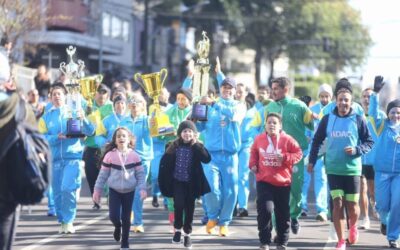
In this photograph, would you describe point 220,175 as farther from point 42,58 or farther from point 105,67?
point 105,67

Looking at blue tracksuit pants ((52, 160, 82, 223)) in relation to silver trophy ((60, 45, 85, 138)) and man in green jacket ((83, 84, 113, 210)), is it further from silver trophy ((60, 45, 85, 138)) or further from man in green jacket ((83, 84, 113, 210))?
man in green jacket ((83, 84, 113, 210))

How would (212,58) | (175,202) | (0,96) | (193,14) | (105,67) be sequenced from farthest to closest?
(193,14), (212,58), (105,67), (175,202), (0,96)

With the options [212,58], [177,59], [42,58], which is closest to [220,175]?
[42,58]

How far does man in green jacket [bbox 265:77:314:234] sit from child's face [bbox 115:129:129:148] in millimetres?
1935

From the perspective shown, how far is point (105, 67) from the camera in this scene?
54.2 metres

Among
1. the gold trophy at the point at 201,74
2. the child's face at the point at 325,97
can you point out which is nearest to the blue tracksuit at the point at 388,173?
the gold trophy at the point at 201,74

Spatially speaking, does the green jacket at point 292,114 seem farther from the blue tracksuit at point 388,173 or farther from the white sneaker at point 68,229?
the white sneaker at point 68,229

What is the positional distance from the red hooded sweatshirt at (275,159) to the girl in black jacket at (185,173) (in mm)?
772

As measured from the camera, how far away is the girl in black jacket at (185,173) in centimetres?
1249

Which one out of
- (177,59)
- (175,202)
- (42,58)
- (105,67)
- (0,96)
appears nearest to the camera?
(0,96)

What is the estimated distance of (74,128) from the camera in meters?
13.9

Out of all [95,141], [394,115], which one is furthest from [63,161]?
[394,115]

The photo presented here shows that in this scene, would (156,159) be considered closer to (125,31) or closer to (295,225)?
(295,225)

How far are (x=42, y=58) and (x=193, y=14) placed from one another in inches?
1120
